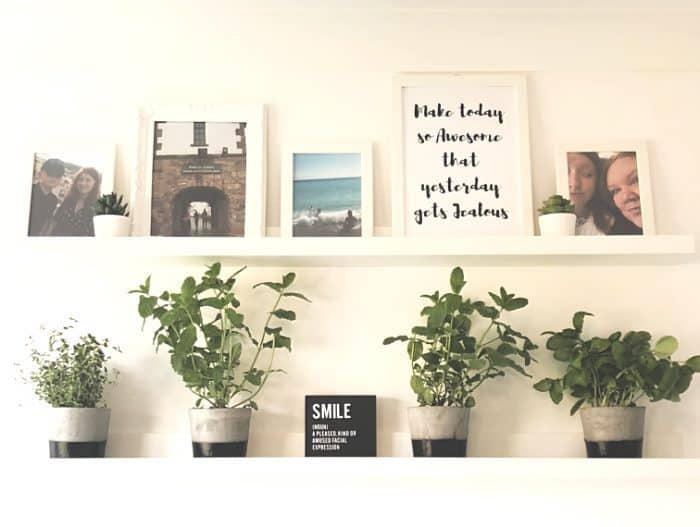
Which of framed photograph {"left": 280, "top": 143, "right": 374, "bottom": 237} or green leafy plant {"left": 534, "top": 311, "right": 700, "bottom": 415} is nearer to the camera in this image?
green leafy plant {"left": 534, "top": 311, "right": 700, "bottom": 415}

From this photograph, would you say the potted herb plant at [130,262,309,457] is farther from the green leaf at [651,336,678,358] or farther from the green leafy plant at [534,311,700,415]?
the green leaf at [651,336,678,358]

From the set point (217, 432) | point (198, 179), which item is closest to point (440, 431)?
point (217, 432)

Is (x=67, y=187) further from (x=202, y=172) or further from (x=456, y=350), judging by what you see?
(x=456, y=350)

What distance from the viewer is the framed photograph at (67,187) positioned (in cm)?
177

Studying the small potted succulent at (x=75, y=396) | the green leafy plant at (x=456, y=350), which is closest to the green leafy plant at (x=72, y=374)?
the small potted succulent at (x=75, y=396)

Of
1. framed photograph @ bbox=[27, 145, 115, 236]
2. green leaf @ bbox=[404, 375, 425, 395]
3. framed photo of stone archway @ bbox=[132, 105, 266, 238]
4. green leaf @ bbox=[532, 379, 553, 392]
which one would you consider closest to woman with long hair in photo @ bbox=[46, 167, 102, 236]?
framed photograph @ bbox=[27, 145, 115, 236]

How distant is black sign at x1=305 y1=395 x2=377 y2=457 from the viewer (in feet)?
5.34

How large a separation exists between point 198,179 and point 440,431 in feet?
2.51

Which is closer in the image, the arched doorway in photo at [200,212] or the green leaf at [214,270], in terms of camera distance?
the green leaf at [214,270]

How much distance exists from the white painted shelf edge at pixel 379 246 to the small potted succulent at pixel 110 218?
0.03m

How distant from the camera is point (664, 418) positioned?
170cm

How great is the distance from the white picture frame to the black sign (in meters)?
0.67

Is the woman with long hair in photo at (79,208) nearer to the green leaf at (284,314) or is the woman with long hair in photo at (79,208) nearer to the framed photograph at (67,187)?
the framed photograph at (67,187)

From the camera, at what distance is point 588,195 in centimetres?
178
